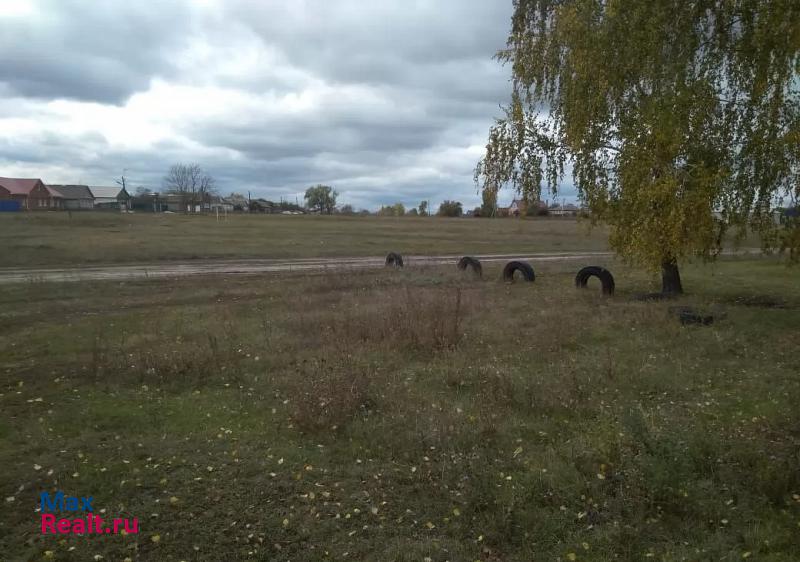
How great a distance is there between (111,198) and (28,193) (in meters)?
23.0

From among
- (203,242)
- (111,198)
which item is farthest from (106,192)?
(203,242)

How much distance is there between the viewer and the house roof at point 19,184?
289ft

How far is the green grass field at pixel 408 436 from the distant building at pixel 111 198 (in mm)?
98229

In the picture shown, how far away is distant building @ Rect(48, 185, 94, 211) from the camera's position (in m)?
104

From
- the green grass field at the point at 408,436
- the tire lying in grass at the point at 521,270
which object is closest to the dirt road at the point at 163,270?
the tire lying in grass at the point at 521,270

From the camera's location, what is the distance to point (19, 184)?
299 feet

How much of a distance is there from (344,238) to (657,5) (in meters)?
34.8

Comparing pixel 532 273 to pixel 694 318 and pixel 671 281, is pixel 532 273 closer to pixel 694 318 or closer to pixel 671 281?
pixel 671 281

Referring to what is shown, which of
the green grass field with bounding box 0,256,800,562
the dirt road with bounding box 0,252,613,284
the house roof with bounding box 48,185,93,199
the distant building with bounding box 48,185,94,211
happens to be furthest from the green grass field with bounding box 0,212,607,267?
the house roof with bounding box 48,185,93,199

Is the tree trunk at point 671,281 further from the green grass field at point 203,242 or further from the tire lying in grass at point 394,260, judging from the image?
the tire lying in grass at point 394,260

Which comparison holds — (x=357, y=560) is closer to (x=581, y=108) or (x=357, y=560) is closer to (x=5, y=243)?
(x=581, y=108)

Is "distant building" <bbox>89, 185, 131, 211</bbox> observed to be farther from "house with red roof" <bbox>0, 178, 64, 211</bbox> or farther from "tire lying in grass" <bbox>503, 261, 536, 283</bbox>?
"tire lying in grass" <bbox>503, 261, 536, 283</bbox>

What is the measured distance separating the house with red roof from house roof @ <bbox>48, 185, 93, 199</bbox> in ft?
18.9

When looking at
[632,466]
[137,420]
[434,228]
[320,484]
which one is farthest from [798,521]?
[434,228]
